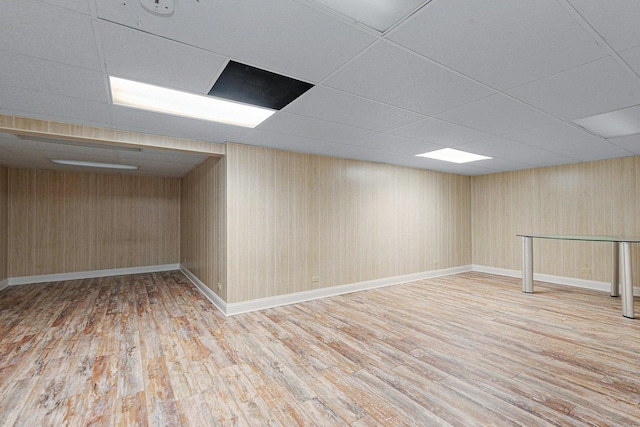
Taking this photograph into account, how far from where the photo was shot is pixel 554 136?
360 cm

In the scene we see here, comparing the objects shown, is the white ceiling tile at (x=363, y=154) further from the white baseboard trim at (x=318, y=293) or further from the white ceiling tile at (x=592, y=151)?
the white ceiling tile at (x=592, y=151)

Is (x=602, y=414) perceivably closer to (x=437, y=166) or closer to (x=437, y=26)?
(x=437, y=26)

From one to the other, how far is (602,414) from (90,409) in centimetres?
338

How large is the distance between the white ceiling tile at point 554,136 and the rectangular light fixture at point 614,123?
12 centimetres

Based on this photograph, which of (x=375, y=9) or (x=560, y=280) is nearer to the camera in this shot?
(x=375, y=9)

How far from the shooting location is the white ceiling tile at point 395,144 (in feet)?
12.2

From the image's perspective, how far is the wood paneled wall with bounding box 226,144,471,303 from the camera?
402 centimetres

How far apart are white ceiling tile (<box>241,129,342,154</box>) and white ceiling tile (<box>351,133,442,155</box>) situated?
0.44 metres

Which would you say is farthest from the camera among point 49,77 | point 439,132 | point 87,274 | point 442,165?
point 87,274

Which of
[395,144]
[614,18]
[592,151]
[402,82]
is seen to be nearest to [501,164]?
[592,151]

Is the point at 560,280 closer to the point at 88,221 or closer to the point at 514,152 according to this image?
the point at 514,152

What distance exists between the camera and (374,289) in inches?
204

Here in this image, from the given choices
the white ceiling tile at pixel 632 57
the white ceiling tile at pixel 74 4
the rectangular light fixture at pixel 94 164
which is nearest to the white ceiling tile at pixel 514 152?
the white ceiling tile at pixel 632 57

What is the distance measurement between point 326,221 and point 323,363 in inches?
97.8
